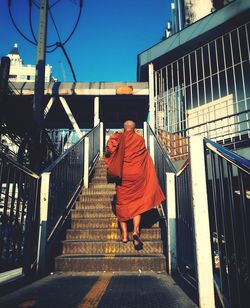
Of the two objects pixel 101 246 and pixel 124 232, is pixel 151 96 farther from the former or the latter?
pixel 101 246

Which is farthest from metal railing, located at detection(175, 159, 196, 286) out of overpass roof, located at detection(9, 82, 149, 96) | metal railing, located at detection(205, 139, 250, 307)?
overpass roof, located at detection(9, 82, 149, 96)

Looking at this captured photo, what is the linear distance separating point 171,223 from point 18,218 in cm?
176

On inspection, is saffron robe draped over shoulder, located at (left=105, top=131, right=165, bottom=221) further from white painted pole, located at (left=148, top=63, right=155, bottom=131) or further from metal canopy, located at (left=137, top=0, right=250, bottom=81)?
metal canopy, located at (left=137, top=0, right=250, bottom=81)

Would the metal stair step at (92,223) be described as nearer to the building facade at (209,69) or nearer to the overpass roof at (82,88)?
the building facade at (209,69)

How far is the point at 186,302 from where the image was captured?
1.91 metres

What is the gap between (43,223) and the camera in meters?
3.17

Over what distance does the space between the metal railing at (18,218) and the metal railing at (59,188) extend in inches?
4.1

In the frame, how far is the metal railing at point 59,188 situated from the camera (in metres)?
3.20

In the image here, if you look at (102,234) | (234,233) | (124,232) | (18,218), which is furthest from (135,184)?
(234,233)

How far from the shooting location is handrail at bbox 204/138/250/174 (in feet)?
4.71

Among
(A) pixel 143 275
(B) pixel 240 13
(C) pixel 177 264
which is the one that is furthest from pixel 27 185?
(B) pixel 240 13

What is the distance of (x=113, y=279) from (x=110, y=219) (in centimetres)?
143

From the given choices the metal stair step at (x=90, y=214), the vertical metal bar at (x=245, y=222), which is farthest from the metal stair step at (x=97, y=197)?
the vertical metal bar at (x=245, y=222)

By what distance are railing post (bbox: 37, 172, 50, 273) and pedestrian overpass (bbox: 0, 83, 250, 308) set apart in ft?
0.04
